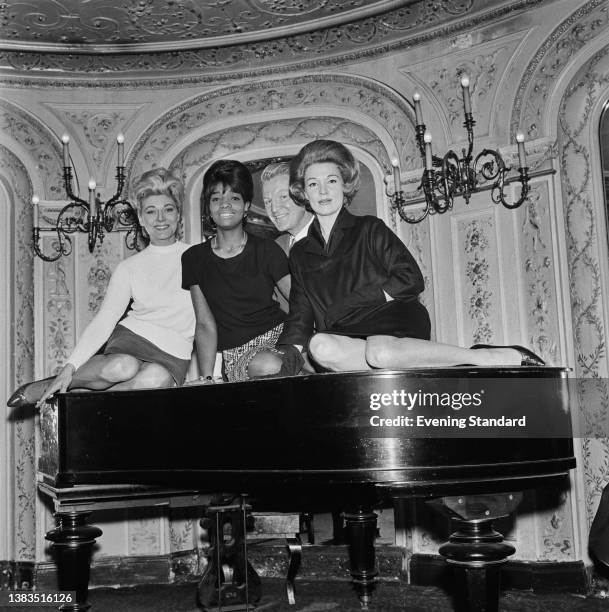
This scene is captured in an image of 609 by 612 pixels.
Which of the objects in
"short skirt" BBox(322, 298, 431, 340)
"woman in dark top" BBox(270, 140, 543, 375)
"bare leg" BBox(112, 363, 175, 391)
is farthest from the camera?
"bare leg" BBox(112, 363, 175, 391)

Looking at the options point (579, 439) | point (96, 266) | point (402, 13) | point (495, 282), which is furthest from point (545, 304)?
point (96, 266)

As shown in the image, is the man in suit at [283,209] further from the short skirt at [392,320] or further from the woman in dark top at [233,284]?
the short skirt at [392,320]

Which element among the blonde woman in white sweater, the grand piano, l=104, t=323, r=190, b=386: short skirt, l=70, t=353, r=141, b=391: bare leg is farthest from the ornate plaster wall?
the grand piano

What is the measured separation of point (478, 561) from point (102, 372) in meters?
2.12

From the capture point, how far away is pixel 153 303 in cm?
500

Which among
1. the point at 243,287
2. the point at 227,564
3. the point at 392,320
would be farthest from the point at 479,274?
the point at 227,564

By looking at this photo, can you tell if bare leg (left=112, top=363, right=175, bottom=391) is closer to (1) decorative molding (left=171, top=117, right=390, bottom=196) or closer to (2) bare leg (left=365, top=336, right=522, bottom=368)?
(1) decorative molding (left=171, top=117, right=390, bottom=196)

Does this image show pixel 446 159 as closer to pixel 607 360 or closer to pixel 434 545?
pixel 607 360

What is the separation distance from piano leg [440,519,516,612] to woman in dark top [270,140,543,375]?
903 millimetres

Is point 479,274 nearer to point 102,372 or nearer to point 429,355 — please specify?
point 429,355

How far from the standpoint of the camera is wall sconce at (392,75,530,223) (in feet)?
15.2

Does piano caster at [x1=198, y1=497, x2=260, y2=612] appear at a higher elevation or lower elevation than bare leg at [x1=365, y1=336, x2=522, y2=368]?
lower

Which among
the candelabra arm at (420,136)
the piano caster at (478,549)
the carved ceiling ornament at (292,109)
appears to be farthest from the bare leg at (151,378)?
the piano caster at (478,549)

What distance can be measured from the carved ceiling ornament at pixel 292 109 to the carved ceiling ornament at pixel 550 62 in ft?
2.04
